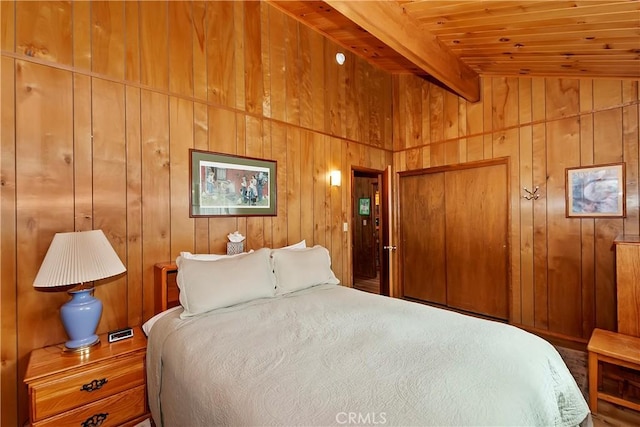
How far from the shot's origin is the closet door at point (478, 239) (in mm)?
3598

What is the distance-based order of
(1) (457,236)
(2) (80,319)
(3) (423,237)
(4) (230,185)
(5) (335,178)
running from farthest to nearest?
(3) (423,237) < (1) (457,236) < (5) (335,178) < (4) (230,185) < (2) (80,319)

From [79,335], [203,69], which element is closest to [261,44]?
[203,69]

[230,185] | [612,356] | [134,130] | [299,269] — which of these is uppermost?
[134,130]

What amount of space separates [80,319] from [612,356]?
3.38 metres

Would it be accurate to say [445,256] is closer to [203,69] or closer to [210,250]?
[210,250]

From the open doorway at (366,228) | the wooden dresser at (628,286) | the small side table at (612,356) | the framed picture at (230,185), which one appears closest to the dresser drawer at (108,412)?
the framed picture at (230,185)

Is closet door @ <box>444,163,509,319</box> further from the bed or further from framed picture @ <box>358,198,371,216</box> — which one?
framed picture @ <box>358,198,371,216</box>

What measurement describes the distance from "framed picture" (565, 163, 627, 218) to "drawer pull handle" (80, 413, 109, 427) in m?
4.15

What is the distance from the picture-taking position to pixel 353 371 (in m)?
1.23

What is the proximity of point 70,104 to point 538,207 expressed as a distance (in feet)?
14.0

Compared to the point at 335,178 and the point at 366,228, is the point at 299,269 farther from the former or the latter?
the point at 366,228

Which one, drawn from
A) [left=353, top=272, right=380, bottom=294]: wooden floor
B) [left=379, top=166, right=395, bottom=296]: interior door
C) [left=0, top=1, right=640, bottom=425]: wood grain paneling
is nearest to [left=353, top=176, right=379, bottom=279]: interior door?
Answer: [left=353, top=272, right=380, bottom=294]: wooden floor

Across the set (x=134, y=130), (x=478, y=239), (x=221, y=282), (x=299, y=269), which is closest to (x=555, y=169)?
(x=478, y=239)

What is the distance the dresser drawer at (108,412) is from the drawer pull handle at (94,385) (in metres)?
0.08
